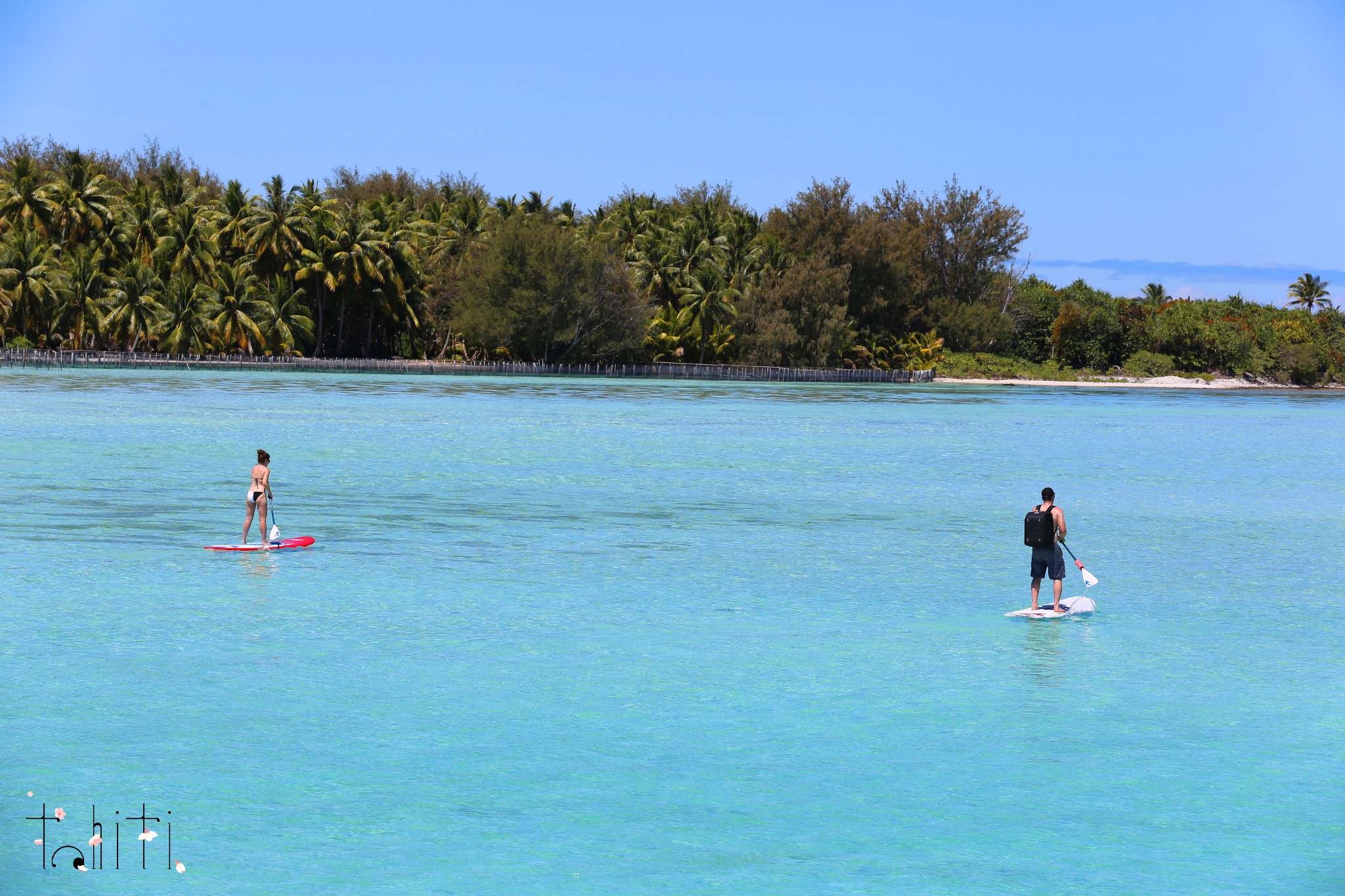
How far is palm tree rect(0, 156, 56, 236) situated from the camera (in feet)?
299

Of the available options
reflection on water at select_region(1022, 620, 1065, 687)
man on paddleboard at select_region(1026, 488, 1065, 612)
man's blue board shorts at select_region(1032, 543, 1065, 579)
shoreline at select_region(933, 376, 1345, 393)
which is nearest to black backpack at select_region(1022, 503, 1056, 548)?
man on paddleboard at select_region(1026, 488, 1065, 612)

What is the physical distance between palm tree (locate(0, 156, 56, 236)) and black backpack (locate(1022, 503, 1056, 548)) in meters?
87.7

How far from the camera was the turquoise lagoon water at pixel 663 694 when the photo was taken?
33.2 ft

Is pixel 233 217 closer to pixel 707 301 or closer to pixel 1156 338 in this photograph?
pixel 707 301

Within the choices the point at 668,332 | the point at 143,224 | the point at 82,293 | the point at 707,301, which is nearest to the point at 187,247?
the point at 143,224

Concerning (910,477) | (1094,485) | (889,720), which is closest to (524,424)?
(910,477)

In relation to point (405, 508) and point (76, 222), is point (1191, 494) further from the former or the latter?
point (76, 222)

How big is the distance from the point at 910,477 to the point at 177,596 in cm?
2312

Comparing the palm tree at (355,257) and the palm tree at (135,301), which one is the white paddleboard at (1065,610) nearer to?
the palm tree at (355,257)

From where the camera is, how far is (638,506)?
2978 centimetres

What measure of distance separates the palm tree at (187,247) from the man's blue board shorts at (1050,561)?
83039 mm

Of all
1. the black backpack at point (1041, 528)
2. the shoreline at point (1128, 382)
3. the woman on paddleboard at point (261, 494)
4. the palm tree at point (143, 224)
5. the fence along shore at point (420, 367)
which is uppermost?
the palm tree at point (143, 224)

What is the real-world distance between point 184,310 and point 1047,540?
84.1 metres

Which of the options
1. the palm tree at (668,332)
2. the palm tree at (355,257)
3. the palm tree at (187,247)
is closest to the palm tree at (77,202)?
the palm tree at (187,247)
